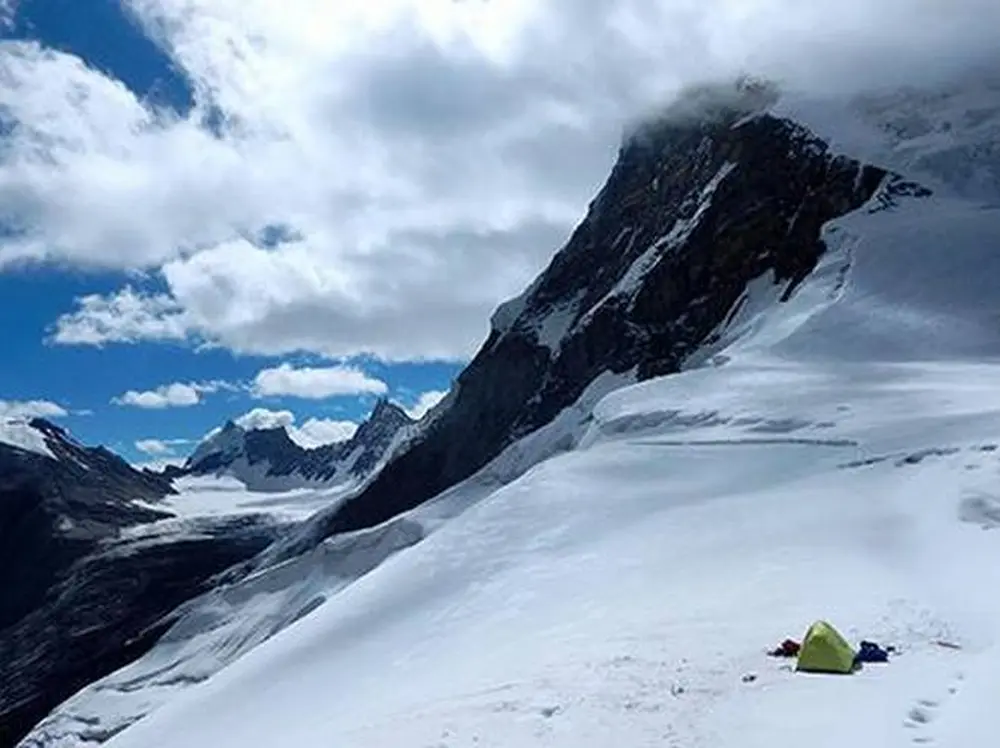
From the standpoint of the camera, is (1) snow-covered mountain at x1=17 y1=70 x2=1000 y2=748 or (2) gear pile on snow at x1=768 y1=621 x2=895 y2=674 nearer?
(2) gear pile on snow at x1=768 y1=621 x2=895 y2=674

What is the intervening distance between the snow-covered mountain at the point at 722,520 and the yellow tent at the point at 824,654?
14.1 inches

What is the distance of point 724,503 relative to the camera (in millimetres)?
37594

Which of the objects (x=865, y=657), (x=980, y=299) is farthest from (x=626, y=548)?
(x=980, y=299)

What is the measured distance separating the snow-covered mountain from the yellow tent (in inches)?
14.1

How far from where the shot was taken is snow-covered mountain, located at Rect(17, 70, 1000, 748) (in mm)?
17078

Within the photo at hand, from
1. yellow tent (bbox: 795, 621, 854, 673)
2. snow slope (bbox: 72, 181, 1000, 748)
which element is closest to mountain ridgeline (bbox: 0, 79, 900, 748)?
snow slope (bbox: 72, 181, 1000, 748)

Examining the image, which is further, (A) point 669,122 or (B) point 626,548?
(A) point 669,122

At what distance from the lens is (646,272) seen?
109 m

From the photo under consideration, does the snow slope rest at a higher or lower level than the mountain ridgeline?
lower

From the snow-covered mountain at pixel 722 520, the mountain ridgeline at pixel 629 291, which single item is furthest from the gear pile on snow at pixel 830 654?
the mountain ridgeline at pixel 629 291

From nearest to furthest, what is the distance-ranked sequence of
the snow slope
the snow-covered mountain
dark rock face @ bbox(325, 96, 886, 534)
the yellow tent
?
the snow slope → the yellow tent → the snow-covered mountain → dark rock face @ bbox(325, 96, 886, 534)

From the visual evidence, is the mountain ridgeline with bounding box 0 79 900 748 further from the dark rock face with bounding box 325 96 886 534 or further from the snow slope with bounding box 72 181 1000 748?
the snow slope with bounding box 72 181 1000 748

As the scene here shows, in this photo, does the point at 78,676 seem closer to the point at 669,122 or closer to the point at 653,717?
the point at 669,122

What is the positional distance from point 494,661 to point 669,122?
374ft
